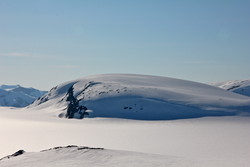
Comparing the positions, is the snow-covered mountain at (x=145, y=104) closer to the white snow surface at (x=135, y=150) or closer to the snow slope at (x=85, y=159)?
the white snow surface at (x=135, y=150)

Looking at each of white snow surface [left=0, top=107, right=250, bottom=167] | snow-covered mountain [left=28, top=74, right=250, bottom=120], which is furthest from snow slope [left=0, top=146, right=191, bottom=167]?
snow-covered mountain [left=28, top=74, right=250, bottom=120]

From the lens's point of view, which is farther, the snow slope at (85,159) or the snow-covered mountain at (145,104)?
the snow-covered mountain at (145,104)

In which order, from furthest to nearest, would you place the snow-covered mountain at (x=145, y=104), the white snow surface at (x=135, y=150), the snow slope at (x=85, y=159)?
the snow-covered mountain at (x=145, y=104) < the white snow surface at (x=135, y=150) < the snow slope at (x=85, y=159)

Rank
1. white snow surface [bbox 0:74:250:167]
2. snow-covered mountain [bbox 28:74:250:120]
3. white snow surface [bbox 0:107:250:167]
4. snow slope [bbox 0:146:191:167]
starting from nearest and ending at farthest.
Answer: snow slope [bbox 0:146:191:167] → white snow surface [bbox 0:107:250:167] → white snow surface [bbox 0:74:250:167] → snow-covered mountain [bbox 28:74:250:120]

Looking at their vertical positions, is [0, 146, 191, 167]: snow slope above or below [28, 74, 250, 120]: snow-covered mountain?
below


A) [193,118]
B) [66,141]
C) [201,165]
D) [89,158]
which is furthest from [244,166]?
[193,118]

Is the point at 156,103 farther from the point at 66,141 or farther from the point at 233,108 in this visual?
the point at 66,141

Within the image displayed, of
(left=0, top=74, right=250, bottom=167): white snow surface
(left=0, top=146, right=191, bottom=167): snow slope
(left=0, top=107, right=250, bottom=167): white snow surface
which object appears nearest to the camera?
(left=0, top=146, right=191, bottom=167): snow slope

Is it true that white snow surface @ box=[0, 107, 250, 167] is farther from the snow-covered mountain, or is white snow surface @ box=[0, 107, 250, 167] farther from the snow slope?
the snow-covered mountain

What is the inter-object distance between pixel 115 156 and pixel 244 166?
10652 millimetres

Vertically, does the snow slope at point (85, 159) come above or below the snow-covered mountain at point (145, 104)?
below

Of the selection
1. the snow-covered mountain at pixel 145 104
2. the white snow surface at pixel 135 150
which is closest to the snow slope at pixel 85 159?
the white snow surface at pixel 135 150

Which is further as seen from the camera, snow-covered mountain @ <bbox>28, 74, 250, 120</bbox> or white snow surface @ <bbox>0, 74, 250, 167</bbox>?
snow-covered mountain @ <bbox>28, 74, 250, 120</bbox>

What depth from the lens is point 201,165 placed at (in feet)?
79.4
